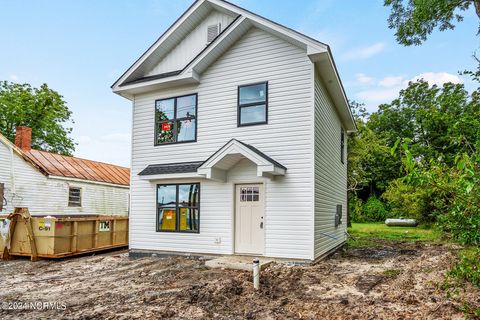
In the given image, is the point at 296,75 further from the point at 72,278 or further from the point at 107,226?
the point at 107,226

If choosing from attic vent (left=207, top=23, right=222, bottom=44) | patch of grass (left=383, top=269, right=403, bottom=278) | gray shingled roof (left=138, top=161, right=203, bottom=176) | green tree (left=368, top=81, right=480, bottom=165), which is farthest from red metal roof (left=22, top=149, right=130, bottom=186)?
green tree (left=368, top=81, right=480, bottom=165)

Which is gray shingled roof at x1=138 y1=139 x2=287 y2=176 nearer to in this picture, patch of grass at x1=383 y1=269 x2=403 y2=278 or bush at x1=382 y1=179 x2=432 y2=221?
patch of grass at x1=383 y1=269 x2=403 y2=278

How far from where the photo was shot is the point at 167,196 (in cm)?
1123

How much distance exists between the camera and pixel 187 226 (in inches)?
425

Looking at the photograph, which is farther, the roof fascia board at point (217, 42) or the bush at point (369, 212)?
the bush at point (369, 212)

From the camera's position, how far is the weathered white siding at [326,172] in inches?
386

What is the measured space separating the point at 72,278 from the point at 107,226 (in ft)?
15.4

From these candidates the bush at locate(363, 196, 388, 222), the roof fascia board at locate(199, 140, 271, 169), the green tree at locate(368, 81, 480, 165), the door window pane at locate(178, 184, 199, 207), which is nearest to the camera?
the roof fascia board at locate(199, 140, 271, 169)

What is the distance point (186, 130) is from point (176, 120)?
1.70ft

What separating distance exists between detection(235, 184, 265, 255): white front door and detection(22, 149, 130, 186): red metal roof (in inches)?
486

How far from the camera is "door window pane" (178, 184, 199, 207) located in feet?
35.4

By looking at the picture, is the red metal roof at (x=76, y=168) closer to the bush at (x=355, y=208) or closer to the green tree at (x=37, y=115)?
the green tree at (x=37, y=115)

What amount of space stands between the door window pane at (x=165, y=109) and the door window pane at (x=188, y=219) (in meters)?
3.14

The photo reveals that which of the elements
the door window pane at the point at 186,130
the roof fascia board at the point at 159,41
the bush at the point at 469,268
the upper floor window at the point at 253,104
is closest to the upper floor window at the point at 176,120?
the door window pane at the point at 186,130
